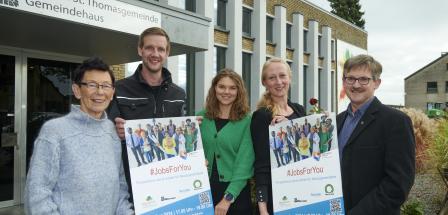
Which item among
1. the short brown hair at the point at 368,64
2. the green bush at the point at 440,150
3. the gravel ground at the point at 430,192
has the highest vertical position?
the short brown hair at the point at 368,64

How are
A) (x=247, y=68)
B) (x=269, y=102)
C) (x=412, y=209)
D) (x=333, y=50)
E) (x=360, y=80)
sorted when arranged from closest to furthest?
(x=360, y=80)
(x=269, y=102)
(x=412, y=209)
(x=247, y=68)
(x=333, y=50)

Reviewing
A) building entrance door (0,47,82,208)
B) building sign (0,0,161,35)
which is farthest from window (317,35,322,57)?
building sign (0,0,161,35)

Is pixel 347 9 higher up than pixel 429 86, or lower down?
higher up

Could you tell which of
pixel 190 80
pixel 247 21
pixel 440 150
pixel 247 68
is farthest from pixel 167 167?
pixel 247 21

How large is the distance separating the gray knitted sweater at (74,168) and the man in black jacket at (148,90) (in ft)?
1.18

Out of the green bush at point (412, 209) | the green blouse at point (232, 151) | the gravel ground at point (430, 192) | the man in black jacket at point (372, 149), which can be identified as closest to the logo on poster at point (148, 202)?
the green blouse at point (232, 151)

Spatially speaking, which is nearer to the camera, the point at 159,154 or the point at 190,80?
the point at 159,154

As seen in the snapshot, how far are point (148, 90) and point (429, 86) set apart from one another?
81.4 meters

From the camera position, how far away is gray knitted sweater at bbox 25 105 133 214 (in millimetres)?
2338

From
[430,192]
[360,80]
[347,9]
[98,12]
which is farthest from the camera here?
[347,9]

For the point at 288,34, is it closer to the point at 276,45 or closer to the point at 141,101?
the point at 276,45

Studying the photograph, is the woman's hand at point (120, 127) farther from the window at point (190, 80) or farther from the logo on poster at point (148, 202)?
the window at point (190, 80)

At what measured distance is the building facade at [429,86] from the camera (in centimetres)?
7425

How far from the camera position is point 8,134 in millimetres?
7762
